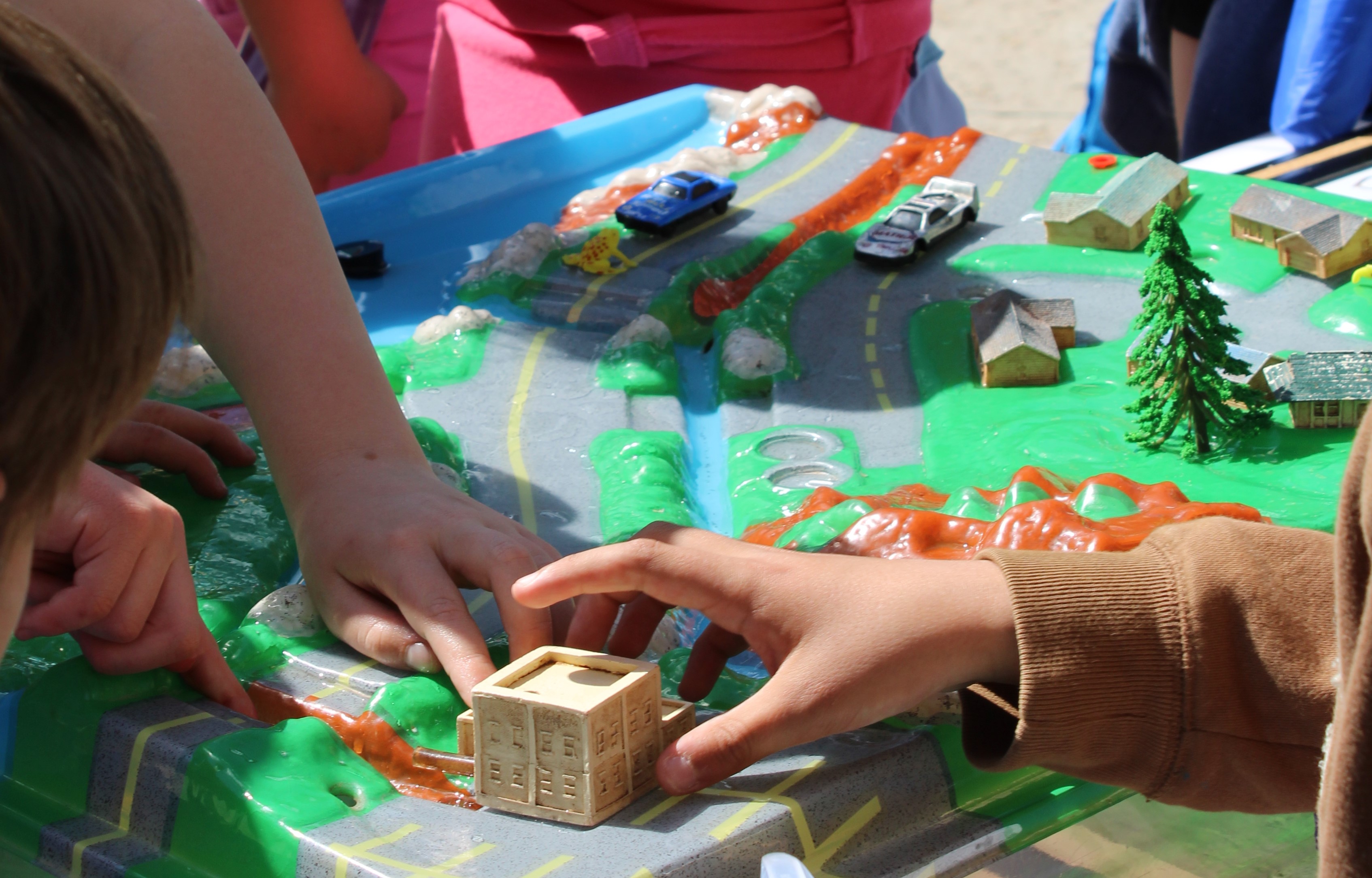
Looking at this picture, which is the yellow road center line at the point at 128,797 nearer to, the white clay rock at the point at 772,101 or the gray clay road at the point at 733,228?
the gray clay road at the point at 733,228

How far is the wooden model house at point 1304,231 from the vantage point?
1.46 meters

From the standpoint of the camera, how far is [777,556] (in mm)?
798

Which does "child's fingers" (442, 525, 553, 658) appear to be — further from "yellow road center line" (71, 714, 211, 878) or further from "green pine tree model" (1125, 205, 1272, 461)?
"green pine tree model" (1125, 205, 1272, 461)

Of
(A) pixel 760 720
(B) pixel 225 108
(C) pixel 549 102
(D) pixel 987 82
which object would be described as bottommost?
(D) pixel 987 82

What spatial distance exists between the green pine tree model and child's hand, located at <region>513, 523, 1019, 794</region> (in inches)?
18.9

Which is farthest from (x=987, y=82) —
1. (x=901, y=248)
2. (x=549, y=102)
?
(x=901, y=248)

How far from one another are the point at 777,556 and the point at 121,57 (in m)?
0.73

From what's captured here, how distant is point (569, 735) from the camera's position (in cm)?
71

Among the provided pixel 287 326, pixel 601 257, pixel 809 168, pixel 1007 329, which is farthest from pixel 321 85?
pixel 1007 329

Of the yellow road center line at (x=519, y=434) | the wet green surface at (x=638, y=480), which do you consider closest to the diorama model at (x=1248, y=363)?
the wet green surface at (x=638, y=480)

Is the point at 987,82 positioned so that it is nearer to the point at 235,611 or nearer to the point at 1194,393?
the point at 1194,393

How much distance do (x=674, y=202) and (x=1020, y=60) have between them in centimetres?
460


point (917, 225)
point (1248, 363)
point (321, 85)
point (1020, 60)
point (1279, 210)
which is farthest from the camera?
point (1020, 60)

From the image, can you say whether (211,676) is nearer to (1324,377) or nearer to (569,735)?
(569,735)
